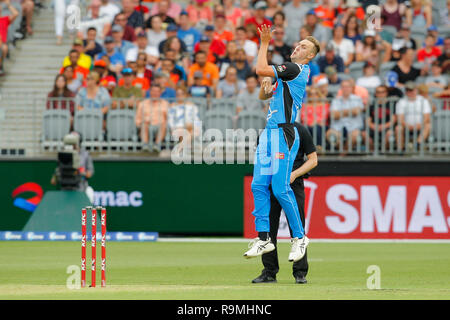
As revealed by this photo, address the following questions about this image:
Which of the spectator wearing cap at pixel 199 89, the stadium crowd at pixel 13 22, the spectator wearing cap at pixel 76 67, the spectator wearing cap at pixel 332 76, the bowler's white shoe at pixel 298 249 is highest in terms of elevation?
the stadium crowd at pixel 13 22

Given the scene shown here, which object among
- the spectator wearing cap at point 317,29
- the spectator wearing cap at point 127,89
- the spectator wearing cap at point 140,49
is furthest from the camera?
the spectator wearing cap at point 317,29

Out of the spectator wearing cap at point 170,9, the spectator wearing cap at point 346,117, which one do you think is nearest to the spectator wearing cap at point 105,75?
the spectator wearing cap at point 170,9

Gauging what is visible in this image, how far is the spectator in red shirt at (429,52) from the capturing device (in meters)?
24.1

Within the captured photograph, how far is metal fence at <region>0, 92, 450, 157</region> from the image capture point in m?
21.2

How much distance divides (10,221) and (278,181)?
11.3 metres

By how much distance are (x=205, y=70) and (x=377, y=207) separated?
493cm

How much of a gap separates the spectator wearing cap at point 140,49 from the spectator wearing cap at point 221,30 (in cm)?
150

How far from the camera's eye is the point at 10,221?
22.1 m

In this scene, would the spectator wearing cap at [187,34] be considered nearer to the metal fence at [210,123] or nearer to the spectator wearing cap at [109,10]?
the spectator wearing cap at [109,10]

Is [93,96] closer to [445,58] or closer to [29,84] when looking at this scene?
[29,84]

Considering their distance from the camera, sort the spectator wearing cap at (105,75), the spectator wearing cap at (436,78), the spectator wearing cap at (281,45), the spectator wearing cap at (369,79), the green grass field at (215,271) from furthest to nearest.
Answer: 1. the spectator wearing cap at (281,45)
2. the spectator wearing cap at (369,79)
3. the spectator wearing cap at (105,75)
4. the spectator wearing cap at (436,78)
5. the green grass field at (215,271)

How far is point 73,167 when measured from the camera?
20438 millimetres
